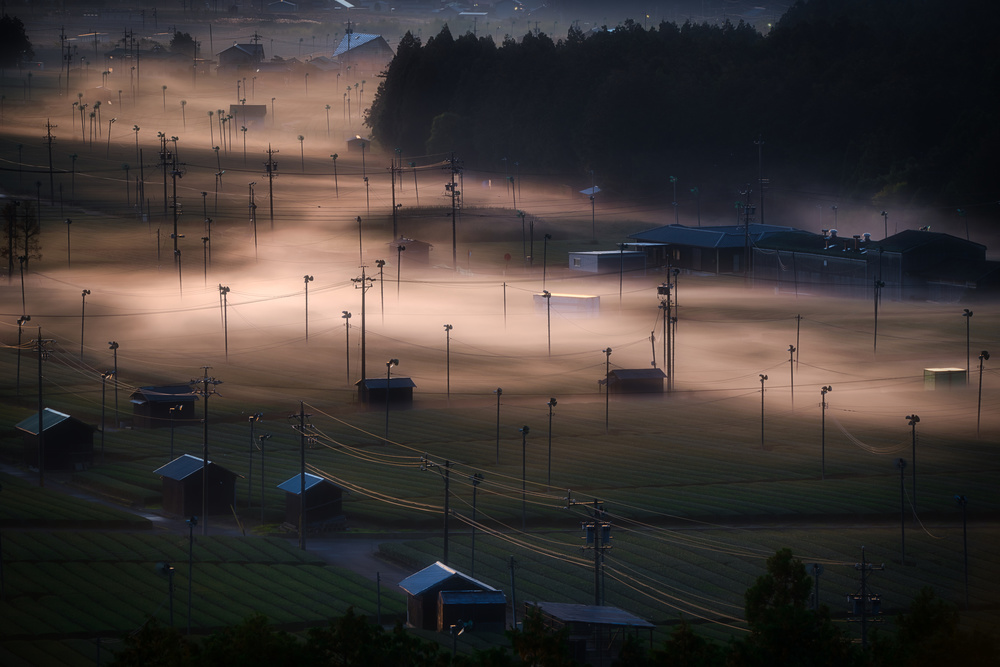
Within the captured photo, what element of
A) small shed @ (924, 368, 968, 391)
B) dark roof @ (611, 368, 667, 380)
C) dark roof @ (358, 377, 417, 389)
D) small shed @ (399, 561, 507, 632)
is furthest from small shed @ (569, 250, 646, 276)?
small shed @ (399, 561, 507, 632)

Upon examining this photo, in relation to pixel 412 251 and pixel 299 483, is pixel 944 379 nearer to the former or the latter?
pixel 299 483

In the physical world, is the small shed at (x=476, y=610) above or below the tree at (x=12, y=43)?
below

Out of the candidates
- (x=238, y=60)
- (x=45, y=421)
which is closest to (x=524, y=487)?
(x=45, y=421)

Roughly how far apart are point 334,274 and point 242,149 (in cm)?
5629

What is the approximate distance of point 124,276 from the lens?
8875 cm

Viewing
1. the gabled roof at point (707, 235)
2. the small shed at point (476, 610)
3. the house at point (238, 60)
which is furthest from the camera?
the house at point (238, 60)

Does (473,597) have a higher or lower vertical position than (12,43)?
lower

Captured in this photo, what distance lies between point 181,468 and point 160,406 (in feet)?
36.7

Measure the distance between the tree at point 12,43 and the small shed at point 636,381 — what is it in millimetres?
142408

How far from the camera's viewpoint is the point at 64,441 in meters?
49.7

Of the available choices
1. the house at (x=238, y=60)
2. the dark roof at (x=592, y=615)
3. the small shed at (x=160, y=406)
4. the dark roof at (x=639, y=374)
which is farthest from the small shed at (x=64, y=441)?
the house at (x=238, y=60)

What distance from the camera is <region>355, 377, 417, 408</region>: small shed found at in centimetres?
5894

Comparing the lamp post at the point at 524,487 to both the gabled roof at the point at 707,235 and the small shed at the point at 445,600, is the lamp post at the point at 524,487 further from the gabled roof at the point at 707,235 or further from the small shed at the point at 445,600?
the gabled roof at the point at 707,235

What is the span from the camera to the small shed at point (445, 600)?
34.7m
